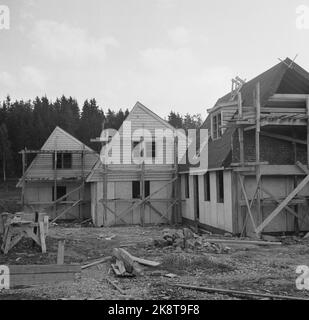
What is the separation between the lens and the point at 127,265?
10945 mm

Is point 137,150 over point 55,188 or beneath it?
over

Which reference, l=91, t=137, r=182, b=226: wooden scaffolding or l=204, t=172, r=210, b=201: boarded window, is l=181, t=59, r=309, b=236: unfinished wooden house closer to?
l=204, t=172, r=210, b=201: boarded window

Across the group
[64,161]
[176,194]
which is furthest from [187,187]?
[64,161]

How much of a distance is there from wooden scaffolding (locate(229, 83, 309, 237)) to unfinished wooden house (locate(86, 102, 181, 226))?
28.6 ft

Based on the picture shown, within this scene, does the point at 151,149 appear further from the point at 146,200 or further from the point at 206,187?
the point at 206,187

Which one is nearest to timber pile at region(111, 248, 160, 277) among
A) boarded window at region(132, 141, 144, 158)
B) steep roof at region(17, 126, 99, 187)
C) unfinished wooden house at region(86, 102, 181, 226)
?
unfinished wooden house at region(86, 102, 181, 226)

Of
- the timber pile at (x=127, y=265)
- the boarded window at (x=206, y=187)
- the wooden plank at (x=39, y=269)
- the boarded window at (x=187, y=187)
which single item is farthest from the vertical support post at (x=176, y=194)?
the wooden plank at (x=39, y=269)

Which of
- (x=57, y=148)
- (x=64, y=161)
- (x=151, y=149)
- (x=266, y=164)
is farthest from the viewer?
(x=64, y=161)

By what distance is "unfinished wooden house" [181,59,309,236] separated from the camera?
57.9 feet

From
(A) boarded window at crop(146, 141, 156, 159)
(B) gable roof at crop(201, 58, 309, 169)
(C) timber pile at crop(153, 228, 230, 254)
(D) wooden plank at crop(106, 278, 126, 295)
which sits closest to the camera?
(D) wooden plank at crop(106, 278, 126, 295)

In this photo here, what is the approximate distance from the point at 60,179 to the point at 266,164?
1619 centimetres
